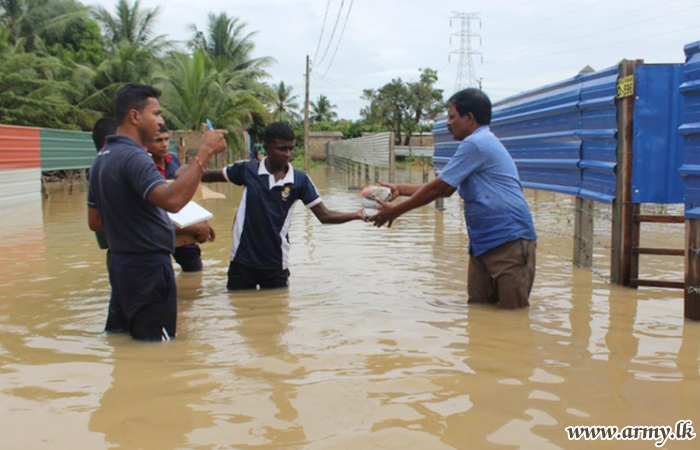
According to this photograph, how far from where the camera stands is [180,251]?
24.0ft

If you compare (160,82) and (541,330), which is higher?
(160,82)

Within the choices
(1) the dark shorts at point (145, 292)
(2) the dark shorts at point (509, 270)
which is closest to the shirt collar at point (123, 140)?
(1) the dark shorts at point (145, 292)

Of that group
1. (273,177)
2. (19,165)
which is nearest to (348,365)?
(273,177)

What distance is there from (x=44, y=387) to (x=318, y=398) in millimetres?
1411

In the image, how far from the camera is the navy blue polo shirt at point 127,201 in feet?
→ 13.4

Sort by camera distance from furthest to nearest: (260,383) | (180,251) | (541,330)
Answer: (180,251) < (541,330) < (260,383)

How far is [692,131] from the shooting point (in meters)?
5.00

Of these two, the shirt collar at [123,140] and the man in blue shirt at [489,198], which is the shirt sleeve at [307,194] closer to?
the man in blue shirt at [489,198]

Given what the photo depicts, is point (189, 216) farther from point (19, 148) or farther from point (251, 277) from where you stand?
point (19, 148)

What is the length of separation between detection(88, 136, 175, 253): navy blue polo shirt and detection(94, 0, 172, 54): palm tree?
36296mm

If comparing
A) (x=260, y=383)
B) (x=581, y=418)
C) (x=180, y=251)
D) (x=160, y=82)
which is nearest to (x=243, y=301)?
(x=180, y=251)

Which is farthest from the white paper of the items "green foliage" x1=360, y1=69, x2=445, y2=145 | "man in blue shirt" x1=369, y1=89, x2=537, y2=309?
"green foliage" x1=360, y1=69, x2=445, y2=145

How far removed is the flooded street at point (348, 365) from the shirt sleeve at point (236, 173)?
983 mm

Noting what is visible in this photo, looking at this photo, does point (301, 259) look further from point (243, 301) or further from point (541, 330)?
point (541, 330)
